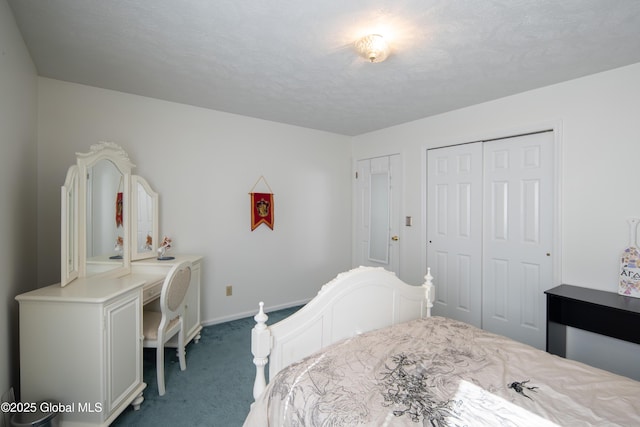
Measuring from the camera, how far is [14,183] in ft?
6.31

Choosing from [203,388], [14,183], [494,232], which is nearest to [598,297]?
[494,232]

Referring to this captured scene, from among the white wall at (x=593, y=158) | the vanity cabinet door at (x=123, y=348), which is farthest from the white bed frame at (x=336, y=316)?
the white wall at (x=593, y=158)

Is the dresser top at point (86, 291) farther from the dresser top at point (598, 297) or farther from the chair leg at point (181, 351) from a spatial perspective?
the dresser top at point (598, 297)

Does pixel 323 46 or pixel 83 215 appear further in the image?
pixel 83 215

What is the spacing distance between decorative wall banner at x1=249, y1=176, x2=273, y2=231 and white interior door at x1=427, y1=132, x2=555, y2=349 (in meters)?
1.97

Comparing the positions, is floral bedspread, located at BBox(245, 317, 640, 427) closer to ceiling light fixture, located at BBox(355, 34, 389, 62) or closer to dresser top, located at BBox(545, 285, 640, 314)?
dresser top, located at BBox(545, 285, 640, 314)

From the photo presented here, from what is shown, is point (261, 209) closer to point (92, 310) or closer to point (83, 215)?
point (83, 215)

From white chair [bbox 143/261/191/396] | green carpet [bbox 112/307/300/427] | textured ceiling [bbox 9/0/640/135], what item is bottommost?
green carpet [bbox 112/307/300/427]

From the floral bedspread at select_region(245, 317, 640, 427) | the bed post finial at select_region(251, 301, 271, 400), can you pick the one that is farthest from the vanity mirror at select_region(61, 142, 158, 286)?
the floral bedspread at select_region(245, 317, 640, 427)

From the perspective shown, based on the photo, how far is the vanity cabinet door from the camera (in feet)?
5.76

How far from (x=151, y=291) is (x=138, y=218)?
0.85 m

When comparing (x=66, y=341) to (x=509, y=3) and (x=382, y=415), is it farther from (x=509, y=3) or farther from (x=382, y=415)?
(x=509, y=3)

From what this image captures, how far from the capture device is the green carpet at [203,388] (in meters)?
1.94

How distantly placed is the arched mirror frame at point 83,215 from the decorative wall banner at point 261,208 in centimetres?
137
